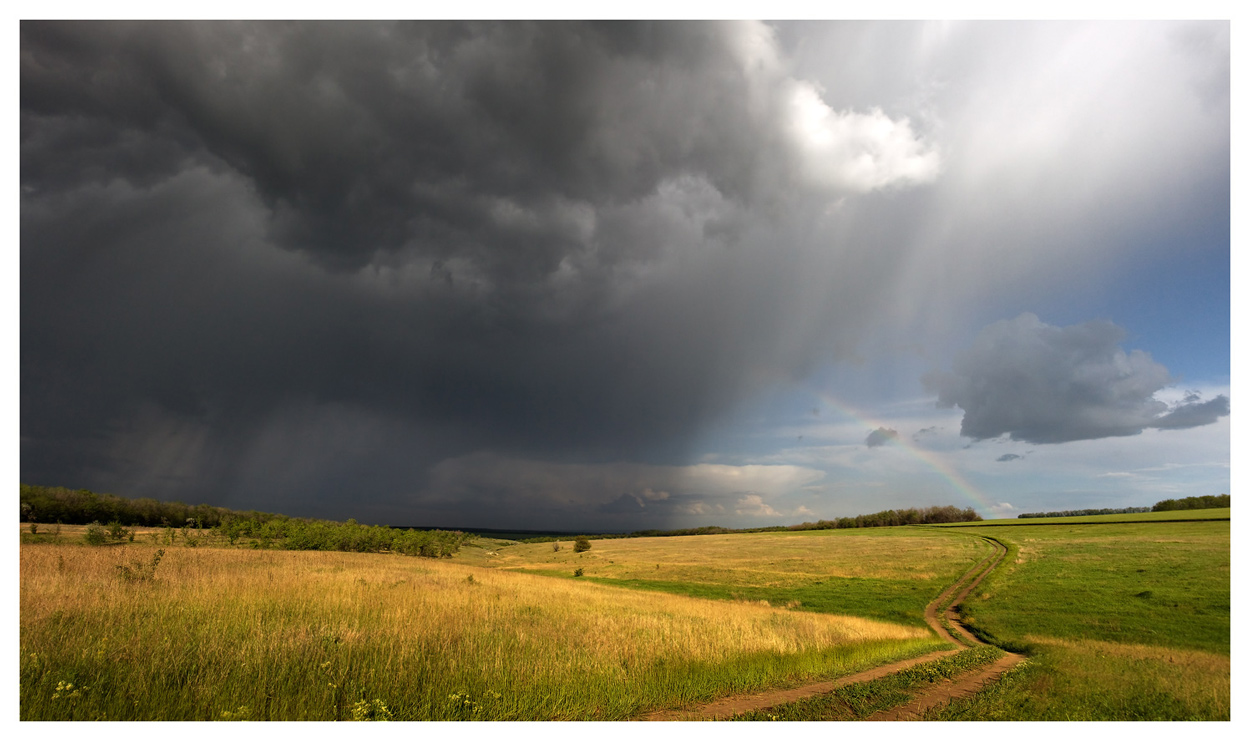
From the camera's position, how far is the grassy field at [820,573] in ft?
130

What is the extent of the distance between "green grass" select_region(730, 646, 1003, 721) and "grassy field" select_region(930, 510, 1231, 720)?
1.46m

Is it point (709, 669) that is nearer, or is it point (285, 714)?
point (285, 714)

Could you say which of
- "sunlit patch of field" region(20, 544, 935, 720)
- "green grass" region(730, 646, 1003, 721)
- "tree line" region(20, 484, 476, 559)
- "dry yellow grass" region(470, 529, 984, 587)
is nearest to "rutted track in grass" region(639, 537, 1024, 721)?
"green grass" region(730, 646, 1003, 721)

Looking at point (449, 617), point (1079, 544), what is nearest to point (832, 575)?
point (1079, 544)

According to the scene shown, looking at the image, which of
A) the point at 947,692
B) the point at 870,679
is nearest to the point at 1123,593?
the point at 947,692

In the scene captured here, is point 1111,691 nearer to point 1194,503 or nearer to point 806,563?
point 806,563

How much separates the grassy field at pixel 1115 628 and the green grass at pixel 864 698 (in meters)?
1.46

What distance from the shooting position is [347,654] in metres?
10.4

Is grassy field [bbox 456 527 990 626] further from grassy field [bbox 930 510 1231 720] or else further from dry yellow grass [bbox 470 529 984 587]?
grassy field [bbox 930 510 1231 720]

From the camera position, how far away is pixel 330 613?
46.7 ft

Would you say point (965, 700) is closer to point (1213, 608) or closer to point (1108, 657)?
point (1108, 657)

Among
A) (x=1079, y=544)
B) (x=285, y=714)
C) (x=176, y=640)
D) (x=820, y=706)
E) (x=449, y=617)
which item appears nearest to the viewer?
(x=285, y=714)

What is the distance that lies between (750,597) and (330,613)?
37485 mm

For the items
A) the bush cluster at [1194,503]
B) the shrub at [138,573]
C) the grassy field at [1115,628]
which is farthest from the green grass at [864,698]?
the bush cluster at [1194,503]
